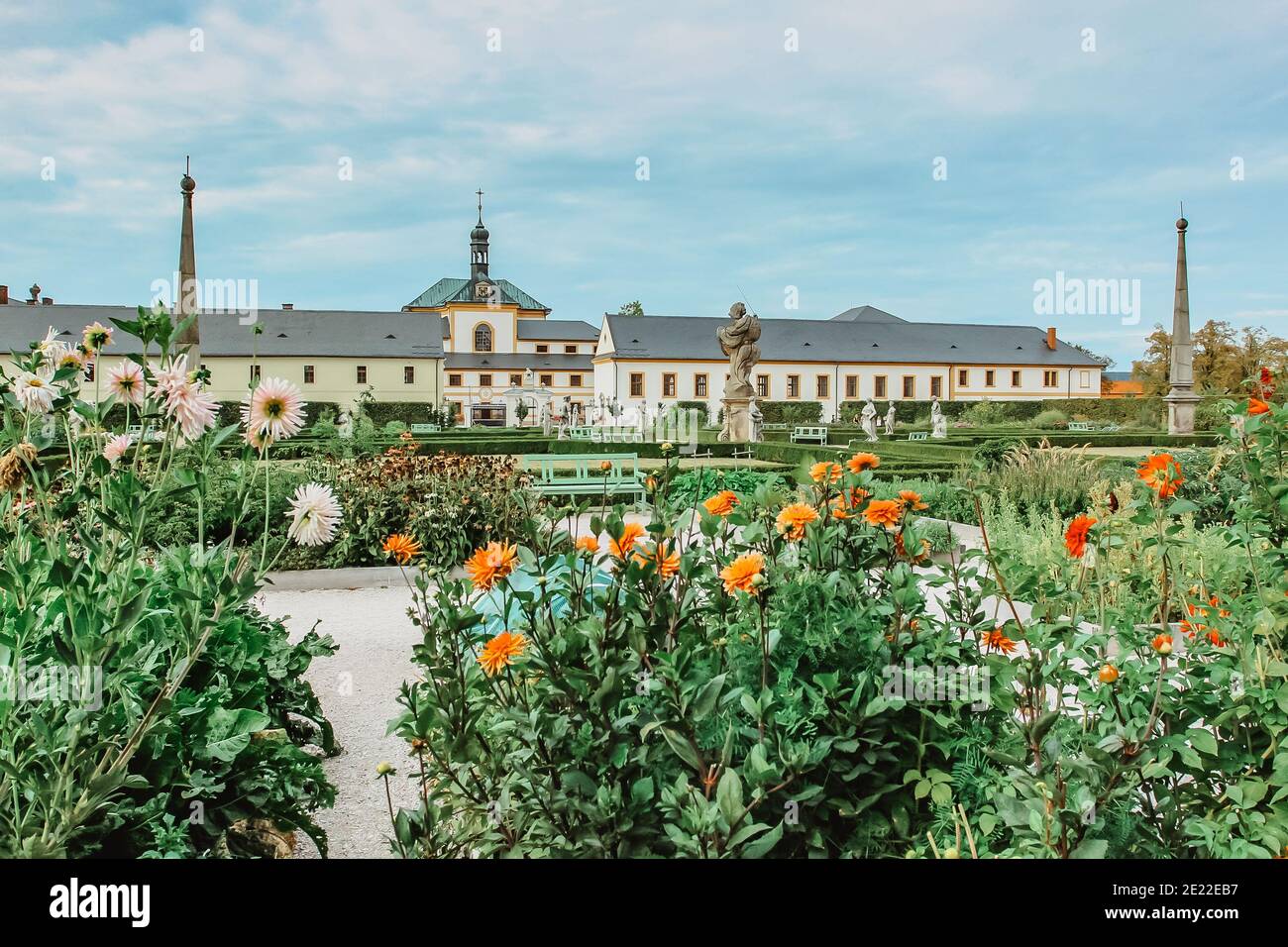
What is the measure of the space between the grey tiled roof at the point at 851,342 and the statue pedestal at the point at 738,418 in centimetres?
2509

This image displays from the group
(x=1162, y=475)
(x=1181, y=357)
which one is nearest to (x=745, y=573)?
(x=1162, y=475)

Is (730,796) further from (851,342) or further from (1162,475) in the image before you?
(851,342)

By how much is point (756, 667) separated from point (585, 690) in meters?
0.38

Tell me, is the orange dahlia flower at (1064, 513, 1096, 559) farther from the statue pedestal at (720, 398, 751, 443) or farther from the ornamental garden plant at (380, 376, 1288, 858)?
the statue pedestal at (720, 398, 751, 443)

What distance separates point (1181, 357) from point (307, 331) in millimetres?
40470

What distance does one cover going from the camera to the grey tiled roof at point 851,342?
154 ft

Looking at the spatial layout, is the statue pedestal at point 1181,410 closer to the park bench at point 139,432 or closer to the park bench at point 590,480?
the park bench at point 590,480

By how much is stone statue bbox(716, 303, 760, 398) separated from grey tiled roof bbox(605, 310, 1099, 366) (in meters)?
25.0

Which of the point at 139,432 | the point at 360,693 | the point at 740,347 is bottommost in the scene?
the point at 360,693

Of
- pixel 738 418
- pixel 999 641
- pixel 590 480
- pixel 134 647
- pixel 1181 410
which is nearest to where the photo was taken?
pixel 999 641

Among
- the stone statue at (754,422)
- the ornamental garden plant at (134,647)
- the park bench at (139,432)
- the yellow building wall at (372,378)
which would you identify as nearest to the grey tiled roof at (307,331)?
the yellow building wall at (372,378)

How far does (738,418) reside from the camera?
2136cm

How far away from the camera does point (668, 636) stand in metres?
1.85
